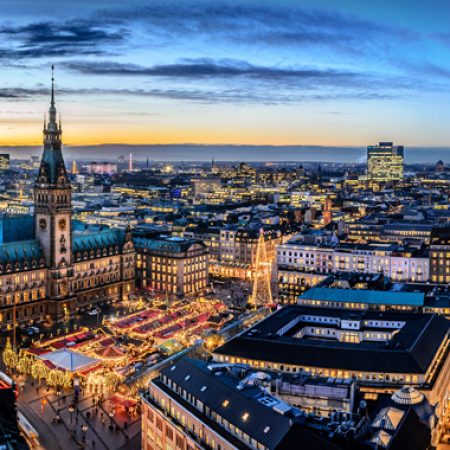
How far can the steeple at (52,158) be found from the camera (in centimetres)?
10138

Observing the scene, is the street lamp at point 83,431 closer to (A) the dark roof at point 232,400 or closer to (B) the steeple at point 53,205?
(A) the dark roof at point 232,400

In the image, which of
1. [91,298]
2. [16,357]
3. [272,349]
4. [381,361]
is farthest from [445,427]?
[91,298]

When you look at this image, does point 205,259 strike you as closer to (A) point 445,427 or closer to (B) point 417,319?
(B) point 417,319

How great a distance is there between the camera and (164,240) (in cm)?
12494

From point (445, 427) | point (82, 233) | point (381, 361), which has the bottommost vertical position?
point (445, 427)

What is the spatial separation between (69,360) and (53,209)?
33216 mm

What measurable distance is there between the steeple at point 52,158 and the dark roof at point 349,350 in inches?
1657

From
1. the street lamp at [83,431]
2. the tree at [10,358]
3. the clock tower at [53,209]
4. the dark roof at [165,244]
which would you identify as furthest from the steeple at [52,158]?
the street lamp at [83,431]

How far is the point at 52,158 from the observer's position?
102m

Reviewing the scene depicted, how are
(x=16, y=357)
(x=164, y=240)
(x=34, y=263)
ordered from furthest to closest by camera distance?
(x=164, y=240), (x=34, y=263), (x=16, y=357)

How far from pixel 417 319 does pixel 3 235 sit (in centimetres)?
6134

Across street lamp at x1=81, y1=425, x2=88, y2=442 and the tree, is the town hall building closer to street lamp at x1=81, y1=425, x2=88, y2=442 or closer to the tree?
the tree

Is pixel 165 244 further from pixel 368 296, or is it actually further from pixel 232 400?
pixel 232 400

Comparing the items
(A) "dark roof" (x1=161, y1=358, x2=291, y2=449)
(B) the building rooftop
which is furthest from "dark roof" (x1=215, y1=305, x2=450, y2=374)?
(A) "dark roof" (x1=161, y1=358, x2=291, y2=449)
